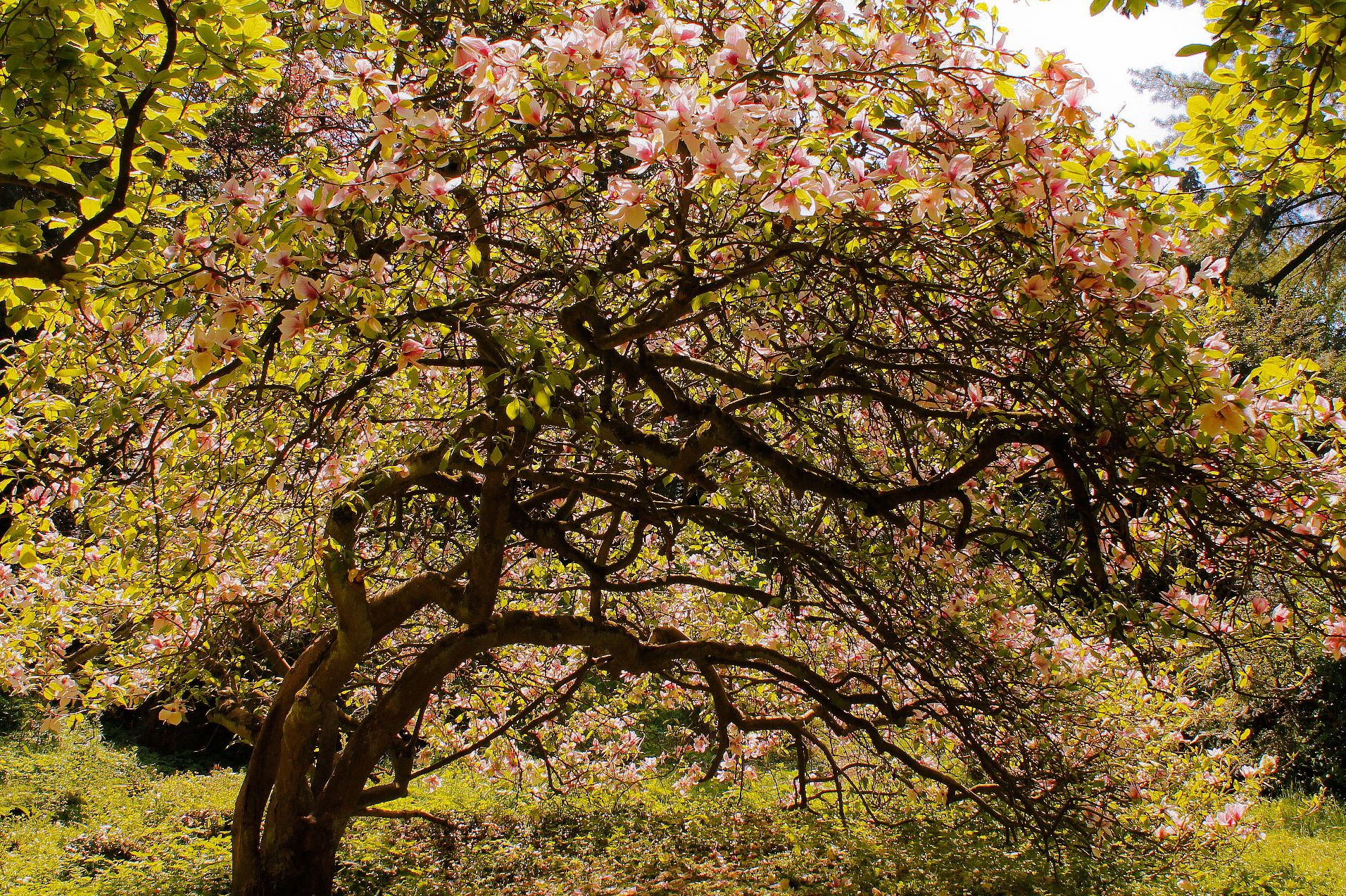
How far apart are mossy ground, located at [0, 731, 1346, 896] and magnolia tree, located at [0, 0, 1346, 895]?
0.58 meters

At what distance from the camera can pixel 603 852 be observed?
645 centimetres

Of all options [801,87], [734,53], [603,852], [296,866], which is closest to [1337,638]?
[801,87]

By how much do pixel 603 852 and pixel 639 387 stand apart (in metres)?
4.54

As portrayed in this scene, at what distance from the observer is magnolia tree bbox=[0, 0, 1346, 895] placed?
2.06 metres

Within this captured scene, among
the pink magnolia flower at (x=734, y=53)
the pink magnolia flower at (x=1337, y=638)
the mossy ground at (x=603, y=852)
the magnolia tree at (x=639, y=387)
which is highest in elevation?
the pink magnolia flower at (x=734, y=53)

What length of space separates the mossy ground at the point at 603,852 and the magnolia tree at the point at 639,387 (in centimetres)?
58

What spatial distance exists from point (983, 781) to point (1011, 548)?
470cm

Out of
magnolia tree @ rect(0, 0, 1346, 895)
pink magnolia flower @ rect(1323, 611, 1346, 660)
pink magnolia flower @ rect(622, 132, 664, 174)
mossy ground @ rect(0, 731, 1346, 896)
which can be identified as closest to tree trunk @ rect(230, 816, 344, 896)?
magnolia tree @ rect(0, 0, 1346, 895)

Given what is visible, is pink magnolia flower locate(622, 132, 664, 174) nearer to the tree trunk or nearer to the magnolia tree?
the magnolia tree

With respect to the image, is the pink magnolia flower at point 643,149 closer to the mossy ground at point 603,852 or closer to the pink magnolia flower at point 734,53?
the pink magnolia flower at point 734,53

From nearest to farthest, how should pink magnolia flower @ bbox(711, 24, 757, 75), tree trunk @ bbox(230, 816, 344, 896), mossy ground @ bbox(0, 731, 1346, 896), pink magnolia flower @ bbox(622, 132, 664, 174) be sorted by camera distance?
pink magnolia flower @ bbox(622, 132, 664, 174) < pink magnolia flower @ bbox(711, 24, 757, 75) < tree trunk @ bbox(230, 816, 344, 896) < mossy ground @ bbox(0, 731, 1346, 896)

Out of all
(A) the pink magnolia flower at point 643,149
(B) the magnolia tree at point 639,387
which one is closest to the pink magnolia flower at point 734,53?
(B) the magnolia tree at point 639,387

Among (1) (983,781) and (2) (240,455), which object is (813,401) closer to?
(2) (240,455)

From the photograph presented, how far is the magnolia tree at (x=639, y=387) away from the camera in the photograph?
206 cm
